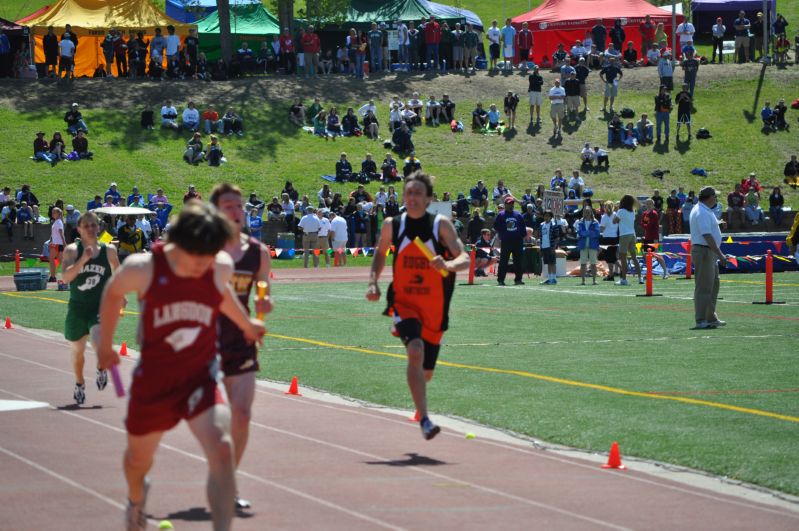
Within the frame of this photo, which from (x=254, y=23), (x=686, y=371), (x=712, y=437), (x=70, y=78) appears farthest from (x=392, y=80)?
(x=712, y=437)

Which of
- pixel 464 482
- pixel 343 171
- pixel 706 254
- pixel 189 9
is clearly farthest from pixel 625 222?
pixel 189 9

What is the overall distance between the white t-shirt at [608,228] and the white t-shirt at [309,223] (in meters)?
8.93

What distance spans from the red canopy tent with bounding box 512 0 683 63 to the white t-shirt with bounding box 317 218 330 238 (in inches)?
915

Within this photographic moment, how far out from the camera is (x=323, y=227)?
38.6 metres

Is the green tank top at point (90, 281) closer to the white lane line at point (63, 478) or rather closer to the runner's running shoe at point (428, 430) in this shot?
the white lane line at point (63, 478)

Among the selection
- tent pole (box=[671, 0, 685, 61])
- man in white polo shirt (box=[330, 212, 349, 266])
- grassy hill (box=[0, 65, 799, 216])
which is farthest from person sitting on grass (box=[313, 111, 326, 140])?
tent pole (box=[671, 0, 685, 61])

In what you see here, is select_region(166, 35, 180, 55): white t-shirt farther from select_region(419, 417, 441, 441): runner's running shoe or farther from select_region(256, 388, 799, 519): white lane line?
select_region(419, 417, 441, 441): runner's running shoe

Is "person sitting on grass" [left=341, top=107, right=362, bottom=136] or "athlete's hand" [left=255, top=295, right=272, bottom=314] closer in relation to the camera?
"athlete's hand" [left=255, top=295, right=272, bottom=314]

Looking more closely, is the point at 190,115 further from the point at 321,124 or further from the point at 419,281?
the point at 419,281

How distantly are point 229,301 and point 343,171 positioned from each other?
39102 millimetres

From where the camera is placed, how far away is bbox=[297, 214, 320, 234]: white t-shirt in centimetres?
3772

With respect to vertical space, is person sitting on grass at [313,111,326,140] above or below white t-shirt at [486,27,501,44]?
below

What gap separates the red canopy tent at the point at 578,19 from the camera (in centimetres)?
5772

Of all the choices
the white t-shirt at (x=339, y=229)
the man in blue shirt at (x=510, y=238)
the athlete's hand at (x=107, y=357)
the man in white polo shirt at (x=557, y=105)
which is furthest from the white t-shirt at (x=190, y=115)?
the athlete's hand at (x=107, y=357)
